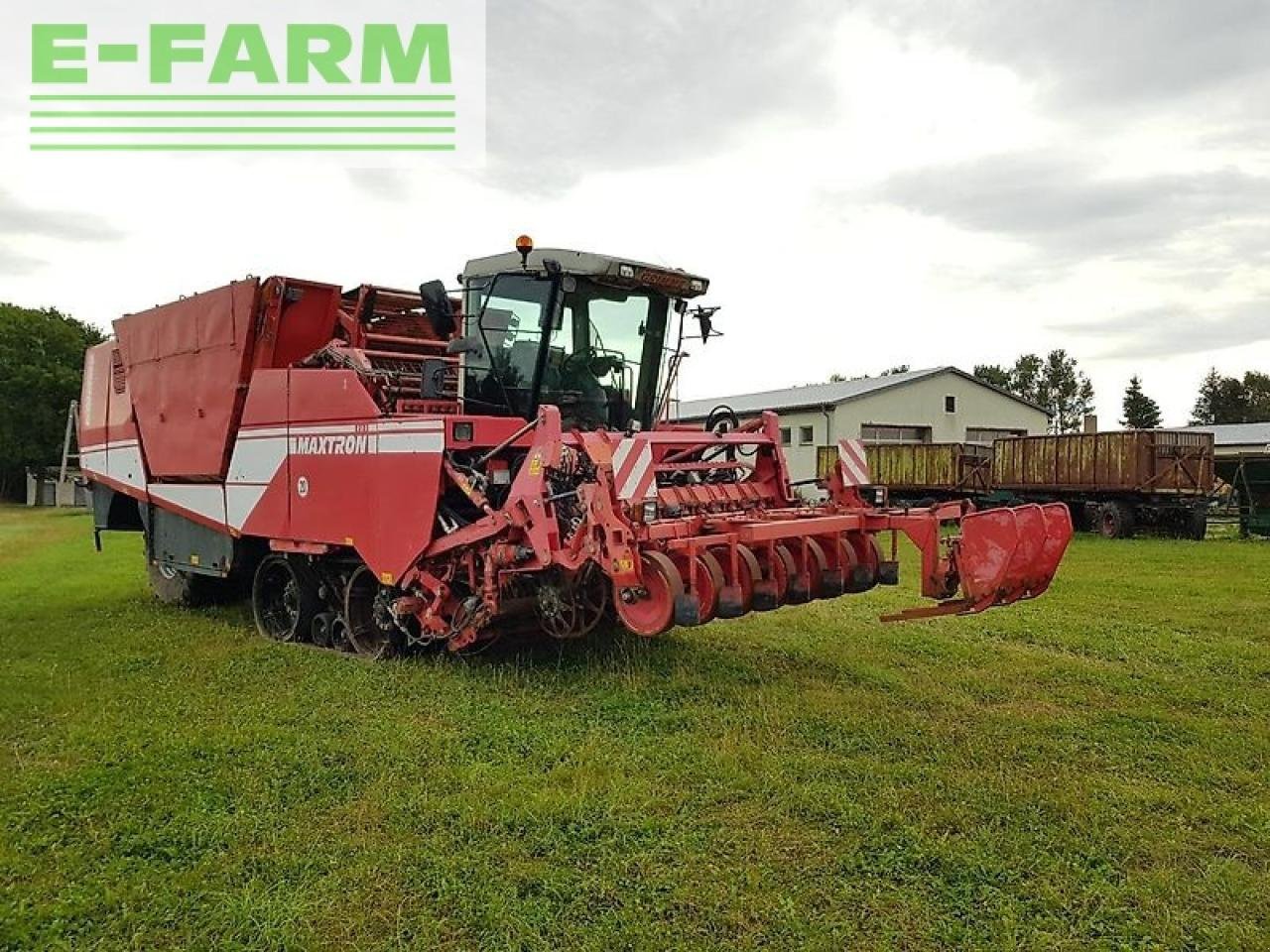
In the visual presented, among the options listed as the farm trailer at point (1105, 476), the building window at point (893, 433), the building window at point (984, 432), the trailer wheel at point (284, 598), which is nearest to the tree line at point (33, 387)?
the building window at point (893, 433)

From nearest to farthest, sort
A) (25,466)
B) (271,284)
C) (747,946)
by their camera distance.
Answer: (747,946) < (271,284) < (25,466)

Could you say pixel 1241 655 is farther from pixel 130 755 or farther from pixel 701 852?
pixel 130 755

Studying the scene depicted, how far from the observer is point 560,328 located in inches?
287

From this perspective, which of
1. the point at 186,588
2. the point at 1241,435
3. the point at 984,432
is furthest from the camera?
the point at 1241,435

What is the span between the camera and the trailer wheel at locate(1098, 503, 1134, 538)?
66.8ft

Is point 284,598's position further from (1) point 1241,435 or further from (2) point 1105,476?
(1) point 1241,435

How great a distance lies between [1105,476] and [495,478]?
17.7 m

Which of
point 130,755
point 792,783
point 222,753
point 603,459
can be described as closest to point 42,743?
point 130,755

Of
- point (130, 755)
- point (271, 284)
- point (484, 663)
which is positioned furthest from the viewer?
point (271, 284)

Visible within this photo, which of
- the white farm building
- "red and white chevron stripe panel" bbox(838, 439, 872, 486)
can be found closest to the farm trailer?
the white farm building

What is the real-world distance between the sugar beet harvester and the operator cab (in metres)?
0.02

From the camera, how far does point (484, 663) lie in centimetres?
728

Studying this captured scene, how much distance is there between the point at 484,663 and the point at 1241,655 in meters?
5.65

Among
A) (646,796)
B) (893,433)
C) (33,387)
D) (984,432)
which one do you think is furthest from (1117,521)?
(33,387)
